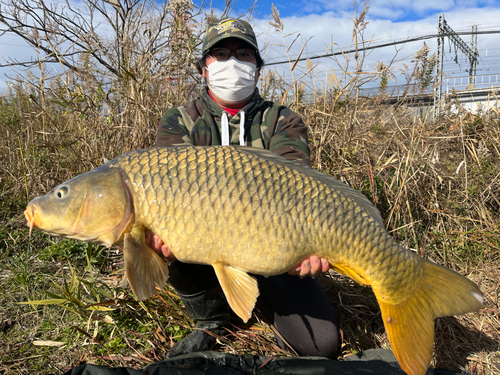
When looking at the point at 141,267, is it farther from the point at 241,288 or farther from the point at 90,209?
the point at 241,288

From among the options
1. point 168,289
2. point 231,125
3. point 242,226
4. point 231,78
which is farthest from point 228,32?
point 168,289

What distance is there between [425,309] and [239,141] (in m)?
1.23

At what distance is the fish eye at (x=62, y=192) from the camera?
1.15 metres

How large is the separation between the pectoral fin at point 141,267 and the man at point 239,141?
0.07m

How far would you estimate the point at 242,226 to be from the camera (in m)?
1.12

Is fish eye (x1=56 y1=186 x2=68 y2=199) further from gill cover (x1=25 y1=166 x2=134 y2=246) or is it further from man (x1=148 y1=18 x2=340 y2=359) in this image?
man (x1=148 y1=18 x2=340 y2=359)

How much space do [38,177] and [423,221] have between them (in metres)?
2.92

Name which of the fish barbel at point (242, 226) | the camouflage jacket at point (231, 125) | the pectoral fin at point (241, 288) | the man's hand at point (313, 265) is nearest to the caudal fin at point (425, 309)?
the fish barbel at point (242, 226)

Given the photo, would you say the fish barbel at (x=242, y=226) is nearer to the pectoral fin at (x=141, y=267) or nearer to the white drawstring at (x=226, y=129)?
the pectoral fin at (x=141, y=267)

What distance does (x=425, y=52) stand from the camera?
3.17 m

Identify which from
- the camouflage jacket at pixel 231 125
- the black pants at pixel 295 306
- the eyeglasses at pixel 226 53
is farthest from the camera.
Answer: the eyeglasses at pixel 226 53

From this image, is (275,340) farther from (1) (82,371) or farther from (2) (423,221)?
(2) (423,221)

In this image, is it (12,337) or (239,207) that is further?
(12,337)

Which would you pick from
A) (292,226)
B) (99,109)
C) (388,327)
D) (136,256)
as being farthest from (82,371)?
(99,109)
